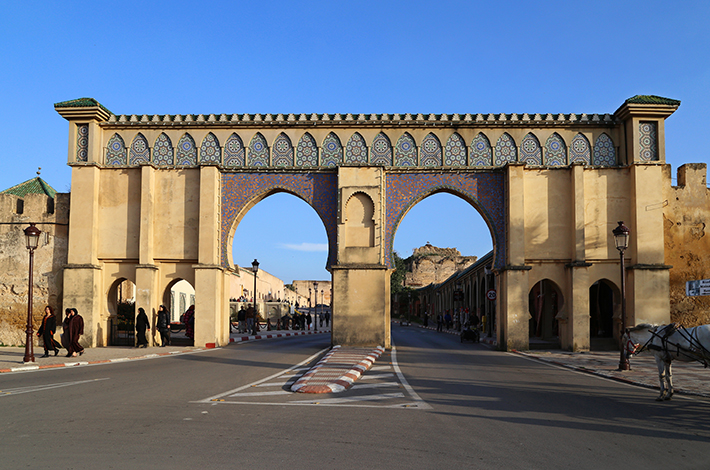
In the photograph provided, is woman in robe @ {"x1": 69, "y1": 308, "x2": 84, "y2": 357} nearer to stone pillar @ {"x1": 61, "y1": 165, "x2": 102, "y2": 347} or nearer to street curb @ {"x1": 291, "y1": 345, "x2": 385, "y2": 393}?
stone pillar @ {"x1": 61, "y1": 165, "x2": 102, "y2": 347}

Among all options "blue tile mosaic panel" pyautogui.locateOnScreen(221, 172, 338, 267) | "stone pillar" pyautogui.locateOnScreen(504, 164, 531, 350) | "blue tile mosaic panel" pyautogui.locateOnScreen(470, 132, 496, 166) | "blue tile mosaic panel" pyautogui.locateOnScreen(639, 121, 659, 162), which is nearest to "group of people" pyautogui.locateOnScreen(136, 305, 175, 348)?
"blue tile mosaic panel" pyautogui.locateOnScreen(221, 172, 338, 267)

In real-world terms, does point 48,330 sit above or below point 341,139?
below

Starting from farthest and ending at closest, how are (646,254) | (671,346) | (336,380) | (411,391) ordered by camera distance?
(646,254) < (336,380) < (411,391) < (671,346)

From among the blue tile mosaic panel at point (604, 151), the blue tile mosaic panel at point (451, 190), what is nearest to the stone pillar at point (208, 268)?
the blue tile mosaic panel at point (451, 190)

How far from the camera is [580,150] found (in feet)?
67.3

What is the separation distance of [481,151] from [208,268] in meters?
10.00

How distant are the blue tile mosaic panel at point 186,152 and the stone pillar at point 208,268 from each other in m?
0.85

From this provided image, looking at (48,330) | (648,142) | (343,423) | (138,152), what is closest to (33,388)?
(343,423)

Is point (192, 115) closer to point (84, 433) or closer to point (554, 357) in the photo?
point (554, 357)

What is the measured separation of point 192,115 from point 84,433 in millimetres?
16089

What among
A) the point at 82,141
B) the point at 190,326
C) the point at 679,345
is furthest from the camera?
the point at 190,326

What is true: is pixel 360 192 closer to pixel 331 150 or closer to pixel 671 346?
pixel 331 150

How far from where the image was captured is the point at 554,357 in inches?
700

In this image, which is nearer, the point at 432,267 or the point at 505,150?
the point at 505,150
